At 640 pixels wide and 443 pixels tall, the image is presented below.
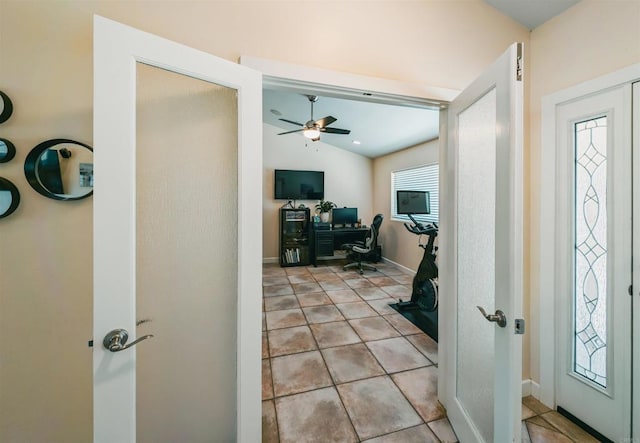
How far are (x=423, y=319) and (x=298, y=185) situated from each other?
12.1ft

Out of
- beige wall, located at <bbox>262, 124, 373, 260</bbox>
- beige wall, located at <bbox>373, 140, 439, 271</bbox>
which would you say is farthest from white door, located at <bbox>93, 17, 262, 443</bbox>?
beige wall, located at <bbox>262, 124, 373, 260</bbox>

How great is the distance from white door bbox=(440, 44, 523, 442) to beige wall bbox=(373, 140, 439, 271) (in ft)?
9.45

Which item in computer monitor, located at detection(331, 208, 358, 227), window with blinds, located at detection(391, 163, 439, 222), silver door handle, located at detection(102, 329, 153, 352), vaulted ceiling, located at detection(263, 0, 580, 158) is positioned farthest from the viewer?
computer monitor, located at detection(331, 208, 358, 227)

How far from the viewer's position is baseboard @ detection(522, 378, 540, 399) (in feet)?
5.46

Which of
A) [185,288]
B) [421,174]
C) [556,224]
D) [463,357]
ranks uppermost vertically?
[421,174]

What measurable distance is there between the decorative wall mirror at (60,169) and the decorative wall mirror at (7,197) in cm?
6

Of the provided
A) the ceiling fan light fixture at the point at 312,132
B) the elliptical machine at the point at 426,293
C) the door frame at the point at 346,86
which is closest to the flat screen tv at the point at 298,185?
the ceiling fan light fixture at the point at 312,132

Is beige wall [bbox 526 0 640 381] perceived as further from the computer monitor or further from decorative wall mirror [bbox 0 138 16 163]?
the computer monitor

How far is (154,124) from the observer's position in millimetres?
1005

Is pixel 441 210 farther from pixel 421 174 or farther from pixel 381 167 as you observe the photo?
pixel 381 167

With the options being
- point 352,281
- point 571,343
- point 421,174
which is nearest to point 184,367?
point 571,343

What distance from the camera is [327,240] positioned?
5.25 metres

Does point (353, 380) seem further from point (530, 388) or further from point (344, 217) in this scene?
point (344, 217)

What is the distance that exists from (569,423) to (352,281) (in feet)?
9.61
